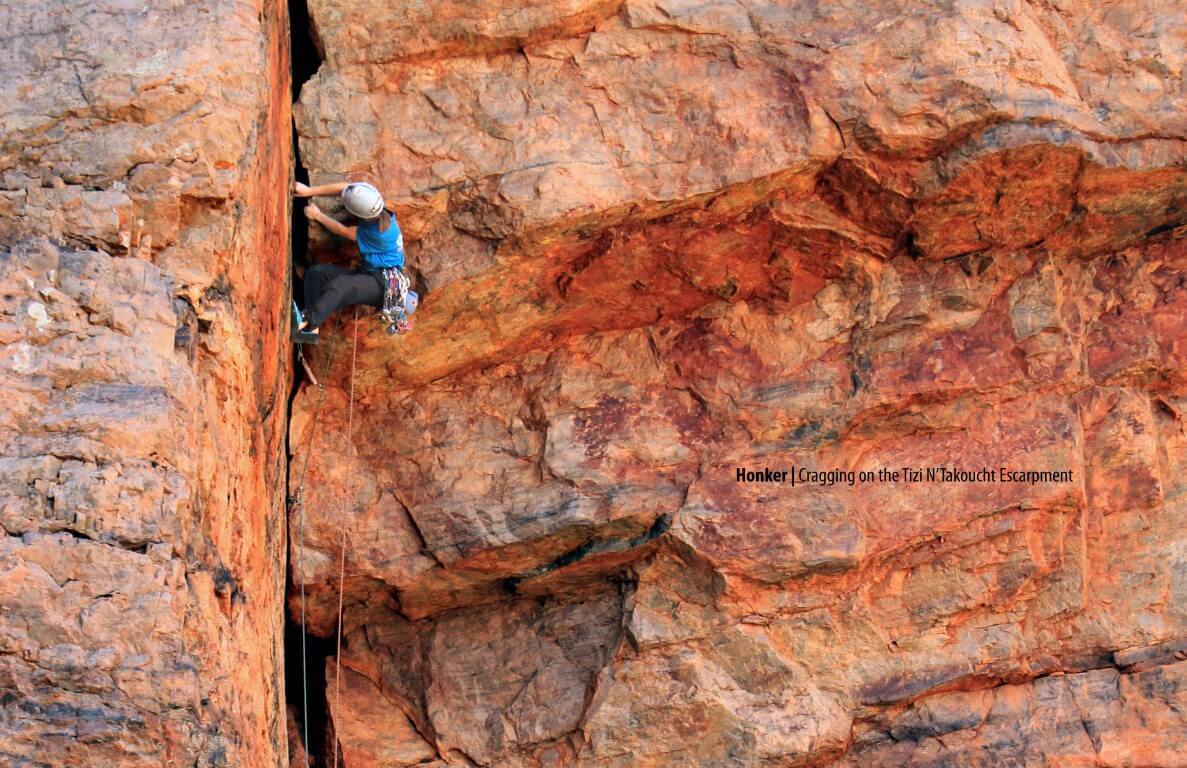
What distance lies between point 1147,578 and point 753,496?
3316 millimetres

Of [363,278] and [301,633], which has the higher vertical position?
[363,278]

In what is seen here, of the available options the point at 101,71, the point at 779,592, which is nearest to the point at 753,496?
the point at 779,592

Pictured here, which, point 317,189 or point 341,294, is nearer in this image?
point 341,294

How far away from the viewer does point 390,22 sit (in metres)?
11.0

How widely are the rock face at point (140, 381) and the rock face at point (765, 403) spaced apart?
4.86 ft

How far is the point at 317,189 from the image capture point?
424 inches

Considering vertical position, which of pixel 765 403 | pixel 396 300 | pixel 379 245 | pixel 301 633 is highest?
pixel 379 245

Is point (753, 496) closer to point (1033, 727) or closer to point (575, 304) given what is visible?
point (575, 304)

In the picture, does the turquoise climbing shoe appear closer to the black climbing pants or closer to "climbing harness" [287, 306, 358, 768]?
the black climbing pants

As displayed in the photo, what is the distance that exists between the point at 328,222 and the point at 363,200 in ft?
1.75

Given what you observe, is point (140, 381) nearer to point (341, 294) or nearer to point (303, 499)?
point (341, 294)

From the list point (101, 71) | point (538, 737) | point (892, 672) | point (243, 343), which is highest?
point (101, 71)

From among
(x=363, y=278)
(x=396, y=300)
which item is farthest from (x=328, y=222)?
(x=396, y=300)

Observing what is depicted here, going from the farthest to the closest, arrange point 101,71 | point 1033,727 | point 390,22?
point 1033,727 < point 390,22 < point 101,71
